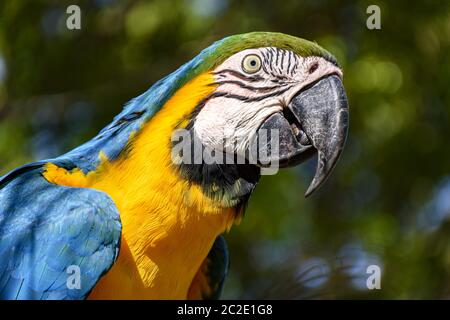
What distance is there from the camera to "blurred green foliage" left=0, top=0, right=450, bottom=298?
17.7ft

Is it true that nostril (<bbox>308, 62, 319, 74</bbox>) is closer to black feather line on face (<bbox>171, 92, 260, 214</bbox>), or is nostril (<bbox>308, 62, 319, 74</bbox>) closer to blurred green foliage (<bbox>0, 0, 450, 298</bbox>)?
black feather line on face (<bbox>171, 92, 260, 214</bbox>)

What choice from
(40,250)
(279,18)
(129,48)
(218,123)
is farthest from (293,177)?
(40,250)

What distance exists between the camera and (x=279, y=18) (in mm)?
5941

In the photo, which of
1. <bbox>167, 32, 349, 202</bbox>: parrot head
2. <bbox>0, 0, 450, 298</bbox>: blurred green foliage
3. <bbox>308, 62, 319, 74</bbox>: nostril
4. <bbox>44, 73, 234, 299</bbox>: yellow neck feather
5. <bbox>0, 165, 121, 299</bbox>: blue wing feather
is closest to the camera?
<bbox>0, 165, 121, 299</bbox>: blue wing feather

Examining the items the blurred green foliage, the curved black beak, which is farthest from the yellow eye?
the blurred green foliage

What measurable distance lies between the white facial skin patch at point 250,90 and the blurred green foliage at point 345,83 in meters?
1.86

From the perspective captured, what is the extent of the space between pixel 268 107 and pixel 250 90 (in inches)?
4.7

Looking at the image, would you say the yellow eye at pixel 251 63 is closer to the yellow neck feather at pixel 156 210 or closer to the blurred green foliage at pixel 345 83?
the yellow neck feather at pixel 156 210

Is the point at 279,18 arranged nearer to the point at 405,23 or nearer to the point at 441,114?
the point at 405,23

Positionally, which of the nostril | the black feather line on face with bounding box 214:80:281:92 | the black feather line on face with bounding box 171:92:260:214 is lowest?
the black feather line on face with bounding box 171:92:260:214

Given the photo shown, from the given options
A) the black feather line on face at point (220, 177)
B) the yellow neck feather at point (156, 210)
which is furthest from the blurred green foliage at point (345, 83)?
the yellow neck feather at point (156, 210)

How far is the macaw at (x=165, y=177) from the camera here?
316 centimetres

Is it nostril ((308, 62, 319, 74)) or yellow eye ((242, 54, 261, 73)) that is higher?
yellow eye ((242, 54, 261, 73))
